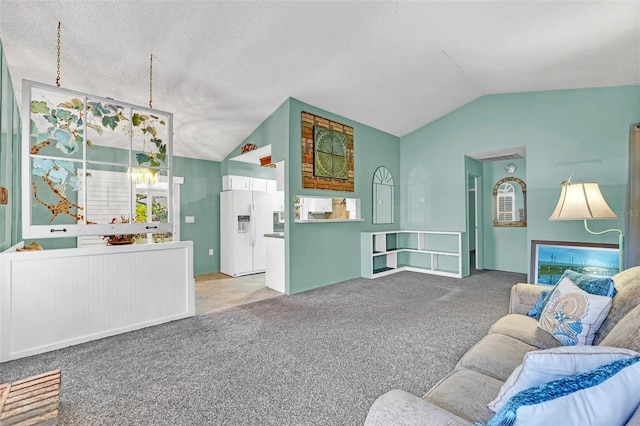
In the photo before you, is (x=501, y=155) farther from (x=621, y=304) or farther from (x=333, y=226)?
(x=621, y=304)

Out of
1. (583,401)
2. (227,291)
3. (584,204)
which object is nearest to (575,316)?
(583,401)

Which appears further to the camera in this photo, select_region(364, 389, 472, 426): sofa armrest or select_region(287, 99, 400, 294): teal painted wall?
select_region(287, 99, 400, 294): teal painted wall

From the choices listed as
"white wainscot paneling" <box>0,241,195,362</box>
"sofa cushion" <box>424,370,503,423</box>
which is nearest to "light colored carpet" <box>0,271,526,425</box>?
"white wainscot paneling" <box>0,241,195,362</box>

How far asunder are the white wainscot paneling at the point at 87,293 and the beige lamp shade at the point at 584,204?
3.89m

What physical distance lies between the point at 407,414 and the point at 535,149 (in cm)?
511

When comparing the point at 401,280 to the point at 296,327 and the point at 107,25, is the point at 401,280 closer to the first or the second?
the point at 296,327

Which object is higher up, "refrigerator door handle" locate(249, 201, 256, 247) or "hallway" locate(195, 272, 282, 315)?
"refrigerator door handle" locate(249, 201, 256, 247)

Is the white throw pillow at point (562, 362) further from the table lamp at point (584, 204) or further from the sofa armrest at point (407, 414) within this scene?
the table lamp at point (584, 204)

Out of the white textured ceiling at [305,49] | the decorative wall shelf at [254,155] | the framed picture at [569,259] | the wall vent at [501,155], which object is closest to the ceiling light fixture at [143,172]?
the white textured ceiling at [305,49]

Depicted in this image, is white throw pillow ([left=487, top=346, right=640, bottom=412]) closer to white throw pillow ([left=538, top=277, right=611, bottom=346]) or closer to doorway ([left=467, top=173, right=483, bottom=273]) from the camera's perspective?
white throw pillow ([left=538, top=277, right=611, bottom=346])

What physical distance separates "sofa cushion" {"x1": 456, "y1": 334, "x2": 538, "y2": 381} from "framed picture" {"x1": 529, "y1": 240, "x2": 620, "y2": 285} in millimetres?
2703

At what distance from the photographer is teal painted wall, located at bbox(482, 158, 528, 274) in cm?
572

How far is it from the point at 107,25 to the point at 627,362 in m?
3.75

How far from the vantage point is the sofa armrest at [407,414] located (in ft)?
2.89
